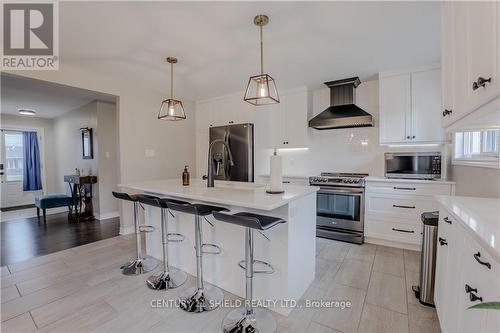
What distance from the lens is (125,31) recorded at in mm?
2268

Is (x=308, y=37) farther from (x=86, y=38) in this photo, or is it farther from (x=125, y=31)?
(x=86, y=38)

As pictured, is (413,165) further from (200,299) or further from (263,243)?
(200,299)

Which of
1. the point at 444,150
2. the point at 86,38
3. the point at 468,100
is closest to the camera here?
the point at 468,100

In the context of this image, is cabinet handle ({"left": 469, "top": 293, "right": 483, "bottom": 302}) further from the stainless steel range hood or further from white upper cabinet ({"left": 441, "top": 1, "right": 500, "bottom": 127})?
the stainless steel range hood

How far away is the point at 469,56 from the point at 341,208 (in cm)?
251

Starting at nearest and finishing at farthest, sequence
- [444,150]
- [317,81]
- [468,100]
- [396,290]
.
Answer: [468,100], [396,290], [444,150], [317,81]

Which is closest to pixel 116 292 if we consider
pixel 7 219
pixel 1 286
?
pixel 1 286

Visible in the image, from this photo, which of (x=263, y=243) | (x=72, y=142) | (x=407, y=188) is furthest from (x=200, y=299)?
(x=72, y=142)

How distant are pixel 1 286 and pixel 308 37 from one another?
4.00 metres

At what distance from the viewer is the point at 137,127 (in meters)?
3.96

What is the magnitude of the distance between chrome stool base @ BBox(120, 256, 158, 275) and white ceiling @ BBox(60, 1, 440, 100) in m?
2.46

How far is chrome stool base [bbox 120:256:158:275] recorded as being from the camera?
8.16 ft

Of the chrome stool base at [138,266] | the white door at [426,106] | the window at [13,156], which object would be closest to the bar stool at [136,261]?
the chrome stool base at [138,266]

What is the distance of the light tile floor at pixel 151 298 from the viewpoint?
5.61 feet
